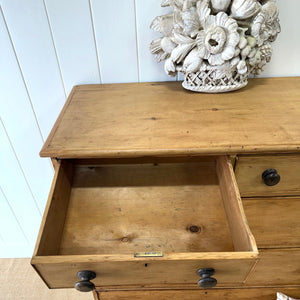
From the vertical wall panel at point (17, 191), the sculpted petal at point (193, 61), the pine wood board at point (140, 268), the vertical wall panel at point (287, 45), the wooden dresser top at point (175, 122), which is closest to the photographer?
the pine wood board at point (140, 268)

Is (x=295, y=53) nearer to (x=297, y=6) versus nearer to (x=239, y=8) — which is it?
(x=297, y=6)

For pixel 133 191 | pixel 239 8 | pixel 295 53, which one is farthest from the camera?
pixel 295 53

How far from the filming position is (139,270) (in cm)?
55

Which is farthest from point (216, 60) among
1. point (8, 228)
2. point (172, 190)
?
point (8, 228)

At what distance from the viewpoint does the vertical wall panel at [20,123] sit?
2.96 ft

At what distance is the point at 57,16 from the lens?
831mm

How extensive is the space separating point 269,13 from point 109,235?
75cm

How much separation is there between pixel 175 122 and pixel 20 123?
68 cm

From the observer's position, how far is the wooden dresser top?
626 mm

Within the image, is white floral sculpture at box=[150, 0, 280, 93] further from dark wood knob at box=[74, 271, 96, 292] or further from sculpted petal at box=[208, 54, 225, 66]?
dark wood knob at box=[74, 271, 96, 292]

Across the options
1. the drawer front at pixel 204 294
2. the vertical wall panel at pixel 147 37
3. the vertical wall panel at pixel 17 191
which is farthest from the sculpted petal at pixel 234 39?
the vertical wall panel at pixel 17 191

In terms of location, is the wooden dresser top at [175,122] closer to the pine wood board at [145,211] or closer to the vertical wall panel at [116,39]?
the vertical wall panel at [116,39]

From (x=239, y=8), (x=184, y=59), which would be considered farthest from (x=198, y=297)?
(x=239, y=8)

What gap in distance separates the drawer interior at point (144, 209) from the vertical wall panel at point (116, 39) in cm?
33
